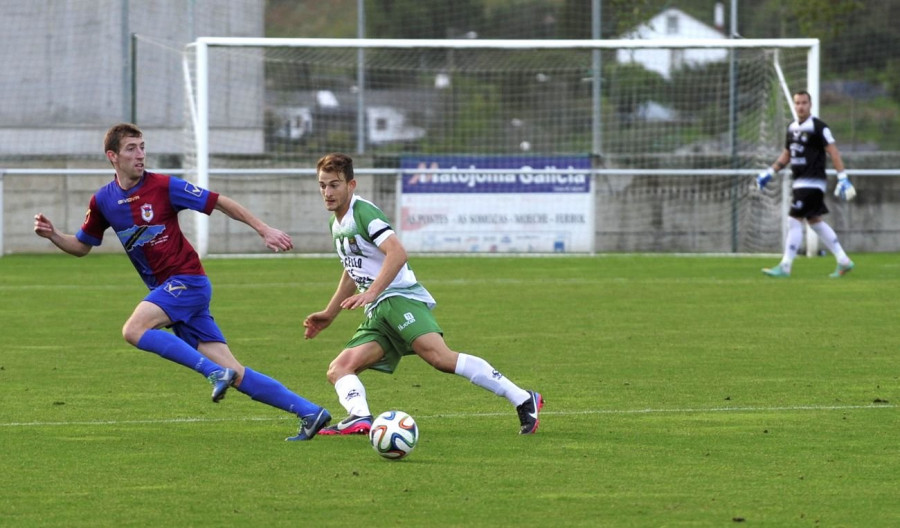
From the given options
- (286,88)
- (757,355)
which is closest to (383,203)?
(286,88)

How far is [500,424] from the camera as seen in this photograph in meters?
8.05

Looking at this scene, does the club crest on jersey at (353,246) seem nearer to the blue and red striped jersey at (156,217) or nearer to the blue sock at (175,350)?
the blue and red striped jersey at (156,217)

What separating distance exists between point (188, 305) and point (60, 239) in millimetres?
930

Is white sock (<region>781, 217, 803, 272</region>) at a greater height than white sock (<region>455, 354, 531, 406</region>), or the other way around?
white sock (<region>781, 217, 803, 272</region>)

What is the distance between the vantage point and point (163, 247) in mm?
7902

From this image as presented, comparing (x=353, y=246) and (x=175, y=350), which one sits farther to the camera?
(x=353, y=246)

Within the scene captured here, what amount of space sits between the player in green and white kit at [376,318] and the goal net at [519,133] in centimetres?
1514

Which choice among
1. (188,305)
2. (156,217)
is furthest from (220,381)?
(156,217)

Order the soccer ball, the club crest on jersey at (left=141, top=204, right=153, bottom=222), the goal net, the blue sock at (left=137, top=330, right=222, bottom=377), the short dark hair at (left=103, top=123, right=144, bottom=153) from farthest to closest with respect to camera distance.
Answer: the goal net < the club crest on jersey at (left=141, top=204, right=153, bottom=222) < the short dark hair at (left=103, top=123, right=144, bottom=153) < the blue sock at (left=137, top=330, right=222, bottom=377) < the soccer ball

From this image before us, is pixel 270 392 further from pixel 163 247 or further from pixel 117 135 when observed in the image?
pixel 117 135

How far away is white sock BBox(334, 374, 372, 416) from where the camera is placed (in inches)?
299

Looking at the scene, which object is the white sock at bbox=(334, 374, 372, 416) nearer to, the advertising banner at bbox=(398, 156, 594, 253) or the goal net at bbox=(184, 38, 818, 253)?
the goal net at bbox=(184, 38, 818, 253)

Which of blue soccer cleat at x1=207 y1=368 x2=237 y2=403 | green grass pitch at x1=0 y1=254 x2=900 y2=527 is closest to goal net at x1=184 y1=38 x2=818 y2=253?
green grass pitch at x1=0 y1=254 x2=900 y2=527

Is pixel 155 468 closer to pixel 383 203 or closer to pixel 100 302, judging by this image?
pixel 100 302
